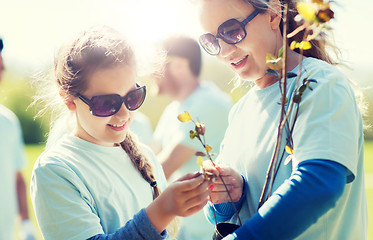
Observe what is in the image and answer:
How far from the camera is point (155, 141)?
4.38 meters

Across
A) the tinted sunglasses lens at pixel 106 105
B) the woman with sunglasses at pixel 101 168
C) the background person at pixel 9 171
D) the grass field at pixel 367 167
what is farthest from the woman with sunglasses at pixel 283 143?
the grass field at pixel 367 167

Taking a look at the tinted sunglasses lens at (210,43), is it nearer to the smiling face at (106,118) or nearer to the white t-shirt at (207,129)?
the smiling face at (106,118)

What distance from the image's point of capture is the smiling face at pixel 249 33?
1.68m

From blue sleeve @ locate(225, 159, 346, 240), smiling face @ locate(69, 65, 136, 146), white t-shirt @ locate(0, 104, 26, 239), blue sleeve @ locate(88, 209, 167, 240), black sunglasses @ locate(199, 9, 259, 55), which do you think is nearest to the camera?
blue sleeve @ locate(225, 159, 346, 240)

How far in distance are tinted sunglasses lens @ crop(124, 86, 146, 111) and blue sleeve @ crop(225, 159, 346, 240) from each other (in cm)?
78

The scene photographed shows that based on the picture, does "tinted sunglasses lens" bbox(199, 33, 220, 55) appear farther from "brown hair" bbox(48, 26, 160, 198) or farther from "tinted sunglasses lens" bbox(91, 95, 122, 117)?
"tinted sunglasses lens" bbox(91, 95, 122, 117)

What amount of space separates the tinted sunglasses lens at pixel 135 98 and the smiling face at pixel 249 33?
401 millimetres

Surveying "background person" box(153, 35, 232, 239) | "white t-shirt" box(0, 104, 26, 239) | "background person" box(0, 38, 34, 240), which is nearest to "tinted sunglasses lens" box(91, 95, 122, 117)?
"background person" box(153, 35, 232, 239)

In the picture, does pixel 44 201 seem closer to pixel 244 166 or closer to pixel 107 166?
pixel 107 166

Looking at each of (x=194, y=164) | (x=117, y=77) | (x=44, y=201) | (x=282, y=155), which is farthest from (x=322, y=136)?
(x=194, y=164)

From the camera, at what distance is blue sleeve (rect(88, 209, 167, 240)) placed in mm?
1525

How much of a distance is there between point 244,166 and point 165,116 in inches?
111

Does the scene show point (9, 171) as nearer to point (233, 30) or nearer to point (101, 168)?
point (101, 168)

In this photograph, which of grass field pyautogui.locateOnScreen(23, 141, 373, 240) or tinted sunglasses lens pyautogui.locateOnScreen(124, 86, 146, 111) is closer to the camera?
tinted sunglasses lens pyautogui.locateOnScreen(124, 86, 146, 111)
